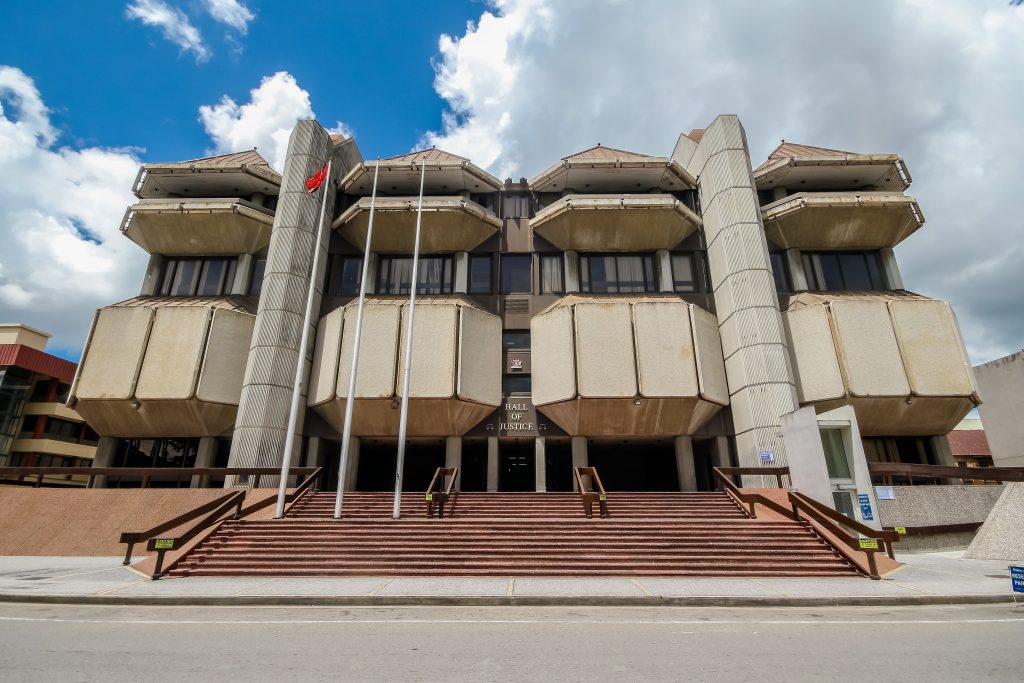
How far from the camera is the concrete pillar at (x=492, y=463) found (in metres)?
23.9

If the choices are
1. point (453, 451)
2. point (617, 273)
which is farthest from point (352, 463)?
point (617, 273)

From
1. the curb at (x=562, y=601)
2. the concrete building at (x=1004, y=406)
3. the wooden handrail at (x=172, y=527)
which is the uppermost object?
the concrete building at (x=1004, y=406)

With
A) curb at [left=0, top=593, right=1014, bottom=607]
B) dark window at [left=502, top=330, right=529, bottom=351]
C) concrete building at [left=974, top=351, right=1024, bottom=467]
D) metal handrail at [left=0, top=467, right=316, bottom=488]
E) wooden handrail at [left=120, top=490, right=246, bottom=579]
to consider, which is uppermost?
dark window at [left=502, top=330, right=529, bottom=351]

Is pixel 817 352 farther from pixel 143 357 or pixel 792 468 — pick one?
pixel 143 357

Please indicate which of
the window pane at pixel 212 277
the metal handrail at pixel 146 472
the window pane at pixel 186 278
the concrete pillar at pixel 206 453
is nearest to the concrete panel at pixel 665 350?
the metal handrail at pixel 146 472

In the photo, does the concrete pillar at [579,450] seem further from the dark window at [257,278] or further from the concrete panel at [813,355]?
the dark window at [257,278]

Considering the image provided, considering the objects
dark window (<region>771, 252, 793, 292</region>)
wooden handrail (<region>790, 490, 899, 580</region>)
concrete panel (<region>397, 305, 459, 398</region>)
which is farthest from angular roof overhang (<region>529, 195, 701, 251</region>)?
wooden handrail (<region>790, 490, 899, 580</region>)

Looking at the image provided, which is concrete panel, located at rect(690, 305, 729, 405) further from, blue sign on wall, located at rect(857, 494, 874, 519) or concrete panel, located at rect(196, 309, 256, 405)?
concrete panel, located at rect(196, 309, 256, 405)

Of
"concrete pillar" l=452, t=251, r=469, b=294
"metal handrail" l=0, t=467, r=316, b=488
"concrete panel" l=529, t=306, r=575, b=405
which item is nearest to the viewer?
"metal handrail" l=0, t=467, r=316, b=488

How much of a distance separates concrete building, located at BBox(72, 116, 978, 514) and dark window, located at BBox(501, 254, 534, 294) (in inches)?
7.7

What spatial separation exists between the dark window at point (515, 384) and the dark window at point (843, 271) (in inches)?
657

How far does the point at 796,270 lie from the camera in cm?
2711

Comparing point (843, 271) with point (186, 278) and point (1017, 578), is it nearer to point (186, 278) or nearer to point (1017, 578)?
point (1017, 578)

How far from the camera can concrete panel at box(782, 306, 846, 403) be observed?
23.2 metres
